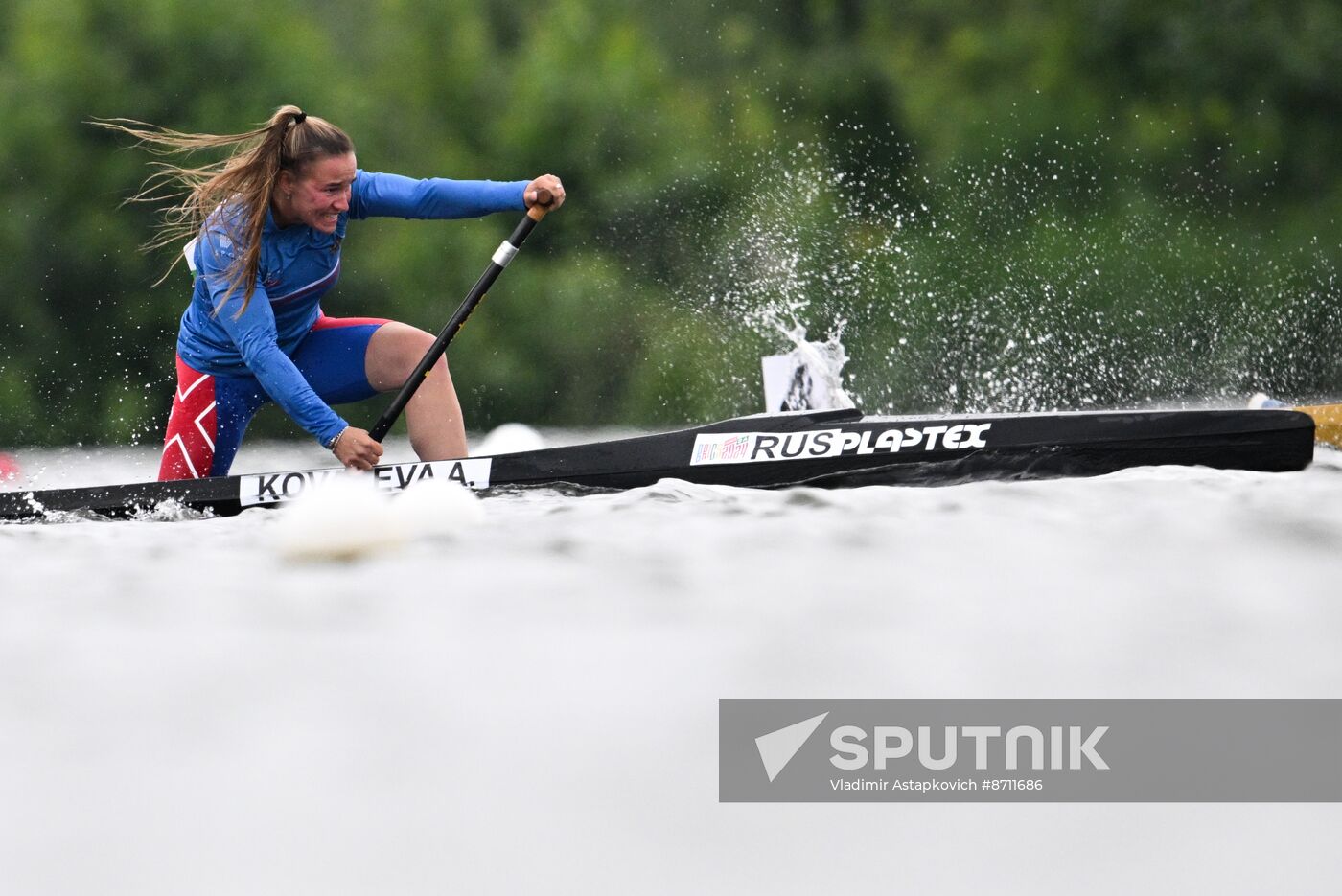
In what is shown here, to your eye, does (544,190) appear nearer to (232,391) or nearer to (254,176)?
(254,176)

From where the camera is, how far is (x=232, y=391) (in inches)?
203

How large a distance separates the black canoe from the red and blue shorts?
0.24 meters

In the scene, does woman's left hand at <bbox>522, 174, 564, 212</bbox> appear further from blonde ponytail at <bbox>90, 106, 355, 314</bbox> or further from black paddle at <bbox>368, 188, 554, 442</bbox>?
blonde ponytail at <bbox>90, 106, 355, 314</bbox>

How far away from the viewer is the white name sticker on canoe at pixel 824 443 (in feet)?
15.6

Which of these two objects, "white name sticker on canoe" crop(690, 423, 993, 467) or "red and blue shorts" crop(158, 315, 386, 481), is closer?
"white name sticker on canoe" crop(690, 423, 993, 467)

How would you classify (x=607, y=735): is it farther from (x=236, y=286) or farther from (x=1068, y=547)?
(x=236, y=286)

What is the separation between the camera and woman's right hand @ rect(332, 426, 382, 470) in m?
4.70

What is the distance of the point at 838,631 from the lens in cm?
297

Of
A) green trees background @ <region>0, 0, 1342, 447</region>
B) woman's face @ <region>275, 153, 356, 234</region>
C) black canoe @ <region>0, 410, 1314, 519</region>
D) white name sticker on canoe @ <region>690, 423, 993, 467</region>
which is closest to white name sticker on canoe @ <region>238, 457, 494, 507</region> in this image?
black canoe @ <region>0, 410, 1314, 519</region>

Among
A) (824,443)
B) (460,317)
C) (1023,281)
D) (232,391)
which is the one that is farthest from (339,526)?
(1023,281)

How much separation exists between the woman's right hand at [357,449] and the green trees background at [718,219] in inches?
443
